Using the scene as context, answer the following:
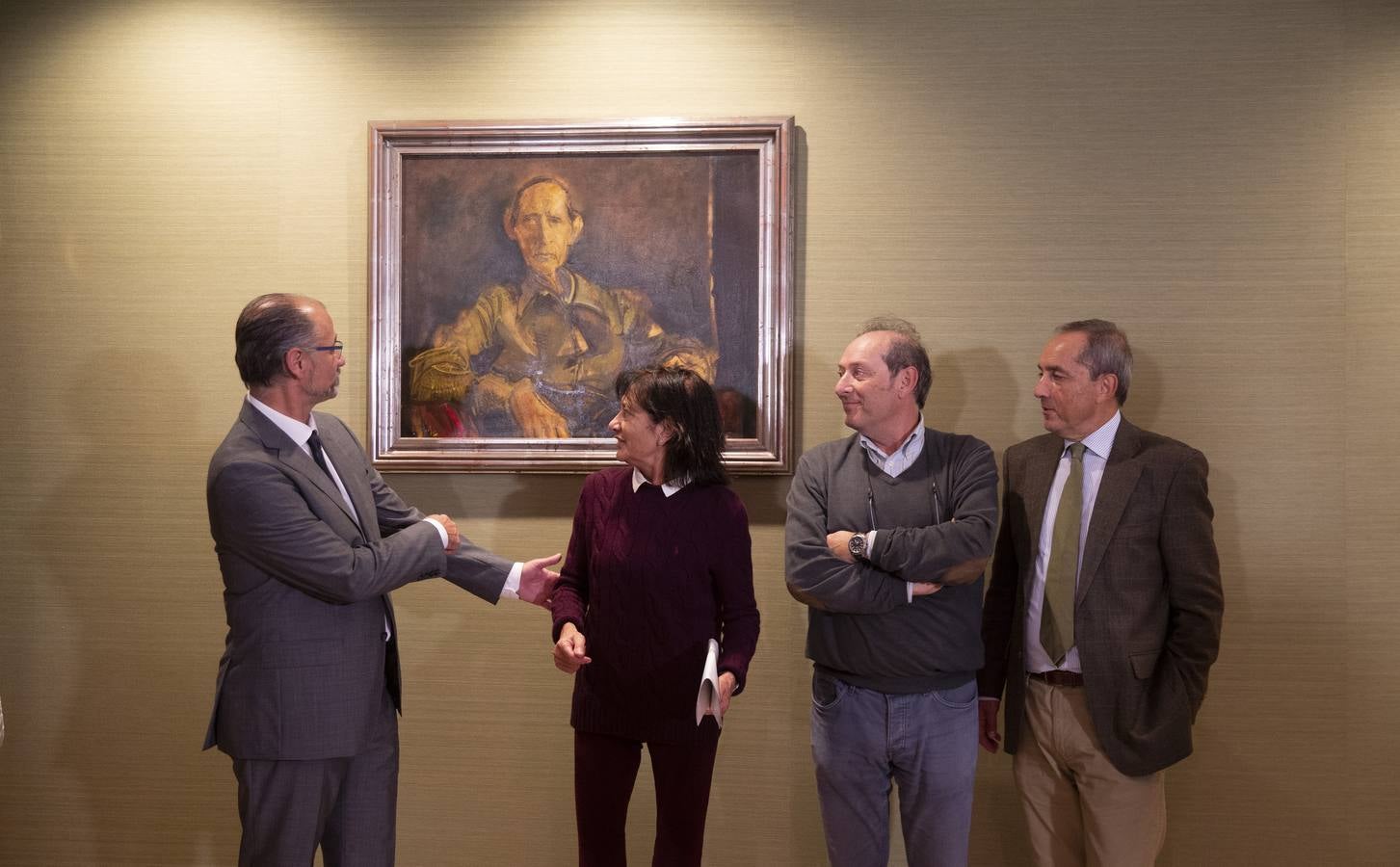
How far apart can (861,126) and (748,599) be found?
1683 millimetres

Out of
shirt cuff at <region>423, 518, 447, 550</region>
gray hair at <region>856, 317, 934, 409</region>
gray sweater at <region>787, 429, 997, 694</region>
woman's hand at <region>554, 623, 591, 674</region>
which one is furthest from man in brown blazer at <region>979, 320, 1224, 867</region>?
shirt cuff at <region>423, 518, 447, 550</region>

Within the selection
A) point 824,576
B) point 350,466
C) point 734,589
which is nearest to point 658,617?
point 734,589

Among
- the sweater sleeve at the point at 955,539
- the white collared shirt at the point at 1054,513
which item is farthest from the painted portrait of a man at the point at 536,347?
the white collared shirt at the point at 1054,513

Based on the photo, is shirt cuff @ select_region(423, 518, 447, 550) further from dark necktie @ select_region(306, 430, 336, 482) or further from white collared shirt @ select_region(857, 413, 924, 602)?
white collared shirt @ select_region(857, 413, 924, 602)

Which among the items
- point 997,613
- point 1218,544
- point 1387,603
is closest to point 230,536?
point 997,613

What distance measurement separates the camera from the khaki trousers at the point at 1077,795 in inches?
114

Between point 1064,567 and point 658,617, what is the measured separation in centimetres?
109

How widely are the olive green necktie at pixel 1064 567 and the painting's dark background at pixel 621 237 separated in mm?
1019

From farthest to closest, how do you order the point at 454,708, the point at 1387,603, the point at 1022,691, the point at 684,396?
1. the point at 454,708
2. the point at 1387,603
3. the point at 1022,691
4. the point at 684,396

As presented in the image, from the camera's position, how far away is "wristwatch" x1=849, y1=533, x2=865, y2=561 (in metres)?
2.80

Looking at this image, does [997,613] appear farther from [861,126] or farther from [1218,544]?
[861,126]

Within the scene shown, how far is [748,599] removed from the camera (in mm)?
2783

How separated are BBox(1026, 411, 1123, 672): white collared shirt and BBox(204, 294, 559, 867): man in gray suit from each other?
1578 millimetres

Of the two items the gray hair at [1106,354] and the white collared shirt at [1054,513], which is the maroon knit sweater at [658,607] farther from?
the gray hair at [1106,354]
